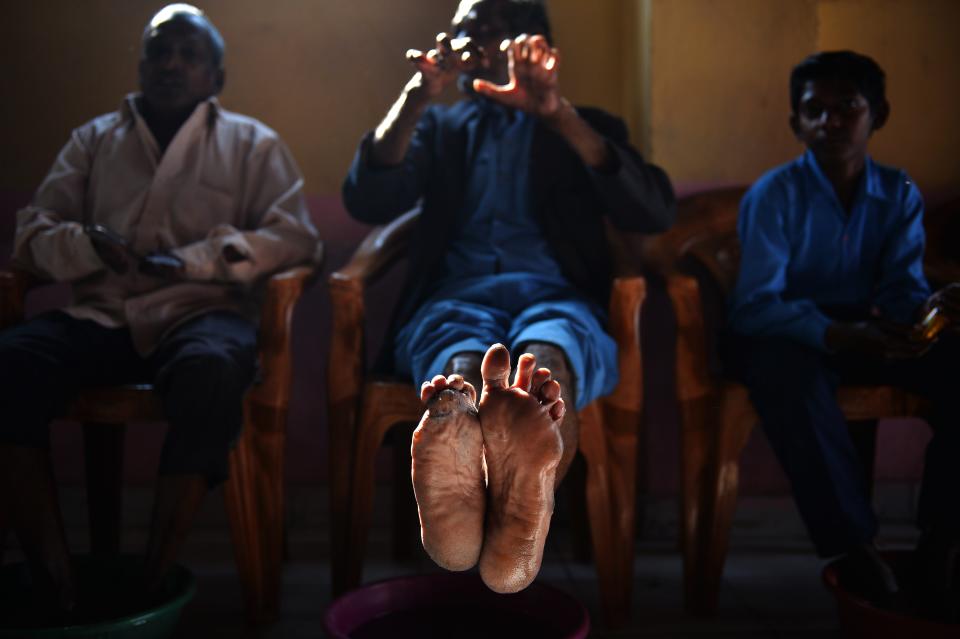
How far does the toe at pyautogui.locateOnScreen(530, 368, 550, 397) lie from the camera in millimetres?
1237

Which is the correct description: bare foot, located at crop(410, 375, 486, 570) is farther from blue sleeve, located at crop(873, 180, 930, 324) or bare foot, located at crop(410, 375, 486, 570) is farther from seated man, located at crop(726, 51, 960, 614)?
blue sleeve, located at crop(873, 180, 930, 324)

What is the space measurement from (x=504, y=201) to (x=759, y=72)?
3.00 feet

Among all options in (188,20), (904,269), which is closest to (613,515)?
(904,269)

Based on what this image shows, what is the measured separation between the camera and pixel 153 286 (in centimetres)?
210

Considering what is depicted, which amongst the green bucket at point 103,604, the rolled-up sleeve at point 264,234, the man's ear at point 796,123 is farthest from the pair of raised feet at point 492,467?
the man's ear at point 796,123

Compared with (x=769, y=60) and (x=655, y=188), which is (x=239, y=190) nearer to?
(x=655, y=188)

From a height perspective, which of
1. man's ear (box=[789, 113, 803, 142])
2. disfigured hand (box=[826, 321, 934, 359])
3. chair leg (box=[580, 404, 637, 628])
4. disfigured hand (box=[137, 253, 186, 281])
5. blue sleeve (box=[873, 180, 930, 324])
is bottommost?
chair leg (box=[580, 404, 637, 628])

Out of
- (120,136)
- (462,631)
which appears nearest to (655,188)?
(462,631)

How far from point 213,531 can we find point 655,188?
5.21 ft

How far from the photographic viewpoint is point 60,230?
205 cm

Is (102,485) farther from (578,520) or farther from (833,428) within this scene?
(833,428)

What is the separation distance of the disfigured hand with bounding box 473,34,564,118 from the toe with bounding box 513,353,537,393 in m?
0.73

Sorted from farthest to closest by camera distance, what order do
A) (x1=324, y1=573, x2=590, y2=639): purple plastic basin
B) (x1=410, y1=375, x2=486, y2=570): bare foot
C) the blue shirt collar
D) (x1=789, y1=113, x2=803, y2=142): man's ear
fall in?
(x1=789, y1=113, x2=803, y2=142): man's ear
the blue shirt collar
(x1=324, y1=573, x2=590, y2=639): purple plastic basin
(x1=410, y1=375, x2=486, y2=570): bare foot

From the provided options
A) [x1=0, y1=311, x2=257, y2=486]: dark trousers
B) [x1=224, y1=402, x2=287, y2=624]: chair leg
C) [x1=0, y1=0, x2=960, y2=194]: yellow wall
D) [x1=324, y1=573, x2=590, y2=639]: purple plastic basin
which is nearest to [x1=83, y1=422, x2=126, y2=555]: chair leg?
[x1=0, y1=311, x2=257, y2=486]: dark trousers
